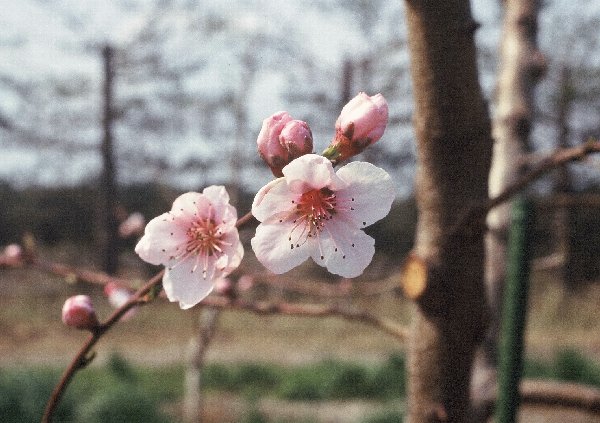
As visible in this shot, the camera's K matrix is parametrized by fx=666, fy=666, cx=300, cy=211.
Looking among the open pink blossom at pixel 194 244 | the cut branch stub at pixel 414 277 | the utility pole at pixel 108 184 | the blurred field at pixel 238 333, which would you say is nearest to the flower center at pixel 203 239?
the open pink blossom at pixel 194 244

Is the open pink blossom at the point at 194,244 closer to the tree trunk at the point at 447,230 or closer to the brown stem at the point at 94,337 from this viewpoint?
the brown stem at the point at 94,337

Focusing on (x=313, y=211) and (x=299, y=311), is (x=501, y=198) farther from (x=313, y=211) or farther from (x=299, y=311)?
(x=299, y=311)

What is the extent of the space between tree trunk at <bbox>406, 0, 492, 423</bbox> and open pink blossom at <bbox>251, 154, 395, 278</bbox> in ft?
0.73

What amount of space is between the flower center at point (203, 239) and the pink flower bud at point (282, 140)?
0.49ft

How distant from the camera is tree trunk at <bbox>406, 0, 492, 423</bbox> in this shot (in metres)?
0.78

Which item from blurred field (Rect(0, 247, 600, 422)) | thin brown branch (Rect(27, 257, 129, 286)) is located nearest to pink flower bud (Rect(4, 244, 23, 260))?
thin brown branch (Rect(27, 257, 129, 286))

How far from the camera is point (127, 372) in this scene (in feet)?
15.9

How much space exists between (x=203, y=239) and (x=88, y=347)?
183mm

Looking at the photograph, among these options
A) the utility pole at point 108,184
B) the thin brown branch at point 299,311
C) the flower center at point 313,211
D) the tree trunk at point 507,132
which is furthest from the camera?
the utility pole at point 108,184

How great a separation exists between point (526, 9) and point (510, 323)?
2.99ft

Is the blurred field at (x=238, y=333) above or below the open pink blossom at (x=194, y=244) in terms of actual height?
below

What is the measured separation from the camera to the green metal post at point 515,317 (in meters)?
1.19

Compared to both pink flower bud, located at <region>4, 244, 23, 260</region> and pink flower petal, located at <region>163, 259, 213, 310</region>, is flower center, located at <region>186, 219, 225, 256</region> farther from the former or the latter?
pink flower bud, located at <region>4, 244, 23, 260</region>

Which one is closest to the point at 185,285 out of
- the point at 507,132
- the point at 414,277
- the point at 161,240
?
the point at 161,240
